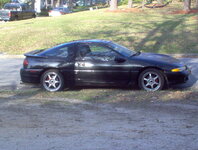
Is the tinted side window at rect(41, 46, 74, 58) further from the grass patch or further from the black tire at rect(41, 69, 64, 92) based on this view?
the grass patch

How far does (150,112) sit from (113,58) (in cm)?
297

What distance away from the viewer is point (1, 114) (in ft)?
24.4

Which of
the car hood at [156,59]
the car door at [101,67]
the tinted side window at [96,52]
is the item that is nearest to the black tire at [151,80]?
the car hood at [156,59]

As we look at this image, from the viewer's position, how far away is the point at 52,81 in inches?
405

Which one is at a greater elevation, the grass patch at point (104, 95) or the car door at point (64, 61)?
the car door at point (64, 61)

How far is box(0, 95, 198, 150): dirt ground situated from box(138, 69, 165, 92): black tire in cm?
141

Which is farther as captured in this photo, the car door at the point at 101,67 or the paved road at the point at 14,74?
the paved road at the point at 14,74

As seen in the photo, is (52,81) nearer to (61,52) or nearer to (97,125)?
(61,52)

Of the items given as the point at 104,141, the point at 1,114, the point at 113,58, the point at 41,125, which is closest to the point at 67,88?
the point at 113,58

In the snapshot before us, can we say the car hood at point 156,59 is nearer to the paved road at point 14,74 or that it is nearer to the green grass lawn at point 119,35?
the paved road at point 14,74

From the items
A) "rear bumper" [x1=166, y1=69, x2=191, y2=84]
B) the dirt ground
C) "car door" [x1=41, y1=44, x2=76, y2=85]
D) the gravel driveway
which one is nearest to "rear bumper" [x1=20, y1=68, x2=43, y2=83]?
"car door" [x1=41, y1=44, x2=76, y2=85]

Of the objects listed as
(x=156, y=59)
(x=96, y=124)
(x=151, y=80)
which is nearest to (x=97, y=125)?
(x=96, y=124)

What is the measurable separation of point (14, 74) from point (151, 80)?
19.0 feet

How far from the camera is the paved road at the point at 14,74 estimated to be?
11.2m
